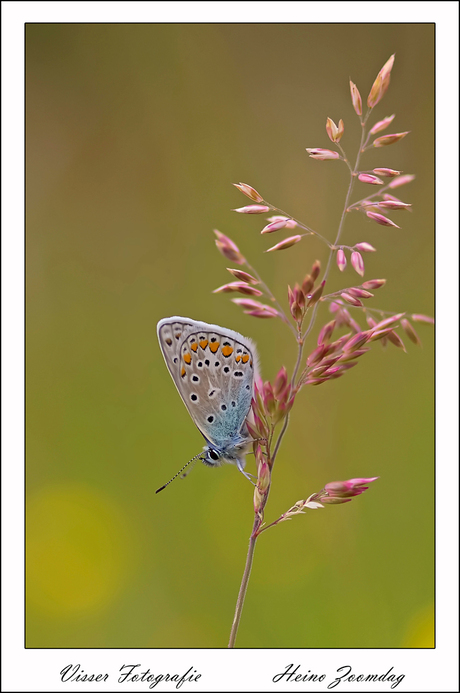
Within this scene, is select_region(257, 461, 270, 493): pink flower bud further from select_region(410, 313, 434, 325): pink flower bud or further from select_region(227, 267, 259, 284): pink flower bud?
select_region(410, 313, 434, 325): pink flower bud

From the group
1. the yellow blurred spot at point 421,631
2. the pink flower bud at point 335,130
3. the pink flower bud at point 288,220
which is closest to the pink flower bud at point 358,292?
the pink flower bud at point 288,220

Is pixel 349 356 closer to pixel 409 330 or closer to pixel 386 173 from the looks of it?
pixel 409 330

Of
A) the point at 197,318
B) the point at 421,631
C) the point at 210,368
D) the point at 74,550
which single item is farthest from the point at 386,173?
the point at 74,550

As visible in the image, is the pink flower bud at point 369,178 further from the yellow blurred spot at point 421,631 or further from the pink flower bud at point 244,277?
the yellow blurred spot at point 421,631

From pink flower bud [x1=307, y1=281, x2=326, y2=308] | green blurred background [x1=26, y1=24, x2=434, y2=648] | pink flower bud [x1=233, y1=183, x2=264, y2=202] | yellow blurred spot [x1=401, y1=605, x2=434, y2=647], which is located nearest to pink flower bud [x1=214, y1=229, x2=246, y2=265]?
pink flower bud [x1=233, y1=183, x2=264, y2=202]

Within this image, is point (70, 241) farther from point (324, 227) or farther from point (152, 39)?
point (324, 227)

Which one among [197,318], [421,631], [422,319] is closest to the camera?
[422,319]
